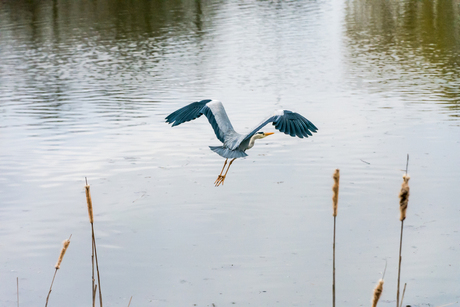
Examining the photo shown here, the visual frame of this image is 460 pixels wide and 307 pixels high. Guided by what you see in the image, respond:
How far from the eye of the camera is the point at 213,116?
6488mm

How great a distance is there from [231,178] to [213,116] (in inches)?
102

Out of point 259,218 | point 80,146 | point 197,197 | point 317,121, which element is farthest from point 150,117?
point 259,218

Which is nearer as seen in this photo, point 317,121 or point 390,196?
point 390,196

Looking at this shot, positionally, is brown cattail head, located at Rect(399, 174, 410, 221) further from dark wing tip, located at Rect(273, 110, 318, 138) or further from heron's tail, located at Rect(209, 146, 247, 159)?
dark wing tip, located at Rect(273, 110, 318, 138)

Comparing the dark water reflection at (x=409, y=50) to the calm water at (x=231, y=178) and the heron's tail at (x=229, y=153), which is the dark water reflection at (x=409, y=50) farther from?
the heron's tail at (x=229, y=153)

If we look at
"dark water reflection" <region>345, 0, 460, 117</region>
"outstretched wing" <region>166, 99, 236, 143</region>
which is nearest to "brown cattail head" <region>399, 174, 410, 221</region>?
"outstretched wing" <region>166, 99, 236, 143</region>

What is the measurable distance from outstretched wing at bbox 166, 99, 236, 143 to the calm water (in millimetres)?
1234

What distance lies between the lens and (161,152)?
1027 cm

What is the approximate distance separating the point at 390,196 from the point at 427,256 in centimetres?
179

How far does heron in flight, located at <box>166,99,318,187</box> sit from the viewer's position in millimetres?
5699

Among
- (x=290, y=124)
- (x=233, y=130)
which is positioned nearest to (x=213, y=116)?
(x=233, y=130)

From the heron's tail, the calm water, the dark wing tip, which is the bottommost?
the calm water

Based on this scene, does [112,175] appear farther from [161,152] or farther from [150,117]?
[150,117]

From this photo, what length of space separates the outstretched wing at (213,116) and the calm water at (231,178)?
1.23 metres
